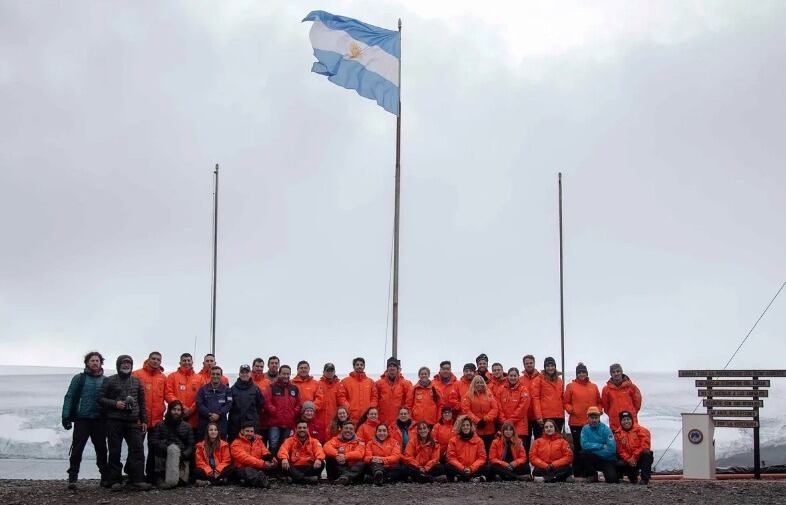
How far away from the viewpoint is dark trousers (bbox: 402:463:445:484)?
14055 mm

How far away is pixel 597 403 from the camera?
14.9 metres

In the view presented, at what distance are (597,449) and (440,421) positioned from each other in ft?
7.92

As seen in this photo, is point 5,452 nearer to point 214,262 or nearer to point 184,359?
point 214,262

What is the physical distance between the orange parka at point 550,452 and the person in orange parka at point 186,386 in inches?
200

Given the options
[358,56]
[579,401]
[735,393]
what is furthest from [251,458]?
[735,393]

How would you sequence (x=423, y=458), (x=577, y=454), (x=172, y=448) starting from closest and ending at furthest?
(x=172, y=448) → (x=423, y=458) → (x=577, y=454)

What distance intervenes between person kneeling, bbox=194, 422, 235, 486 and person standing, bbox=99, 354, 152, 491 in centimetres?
76

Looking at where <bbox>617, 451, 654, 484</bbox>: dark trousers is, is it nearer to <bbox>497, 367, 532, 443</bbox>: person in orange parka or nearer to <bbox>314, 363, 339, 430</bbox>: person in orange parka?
<bbox>497, 367, 532, 443</bbox>: person in orange parka

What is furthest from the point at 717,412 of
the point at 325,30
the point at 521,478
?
the point at 325,30

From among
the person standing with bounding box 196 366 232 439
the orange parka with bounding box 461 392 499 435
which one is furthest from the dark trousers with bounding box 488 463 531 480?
the person standing with bounding box 196 366 232 439

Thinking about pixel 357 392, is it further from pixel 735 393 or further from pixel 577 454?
pixel 735 393

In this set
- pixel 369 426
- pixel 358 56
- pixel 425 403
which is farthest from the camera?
pixel 358 56

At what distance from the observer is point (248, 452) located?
13.7m

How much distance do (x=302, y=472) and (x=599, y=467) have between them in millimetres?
4449
